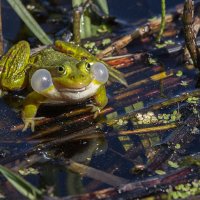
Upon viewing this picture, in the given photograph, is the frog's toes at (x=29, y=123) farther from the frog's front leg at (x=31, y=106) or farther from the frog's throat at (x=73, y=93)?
the frog's throat at (x=73, y=93)

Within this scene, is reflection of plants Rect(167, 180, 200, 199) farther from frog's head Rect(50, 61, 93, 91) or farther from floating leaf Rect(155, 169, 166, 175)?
frog's head Rect(50, 61, 93, 91)

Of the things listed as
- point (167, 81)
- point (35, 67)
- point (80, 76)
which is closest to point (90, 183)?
point (80, 76)

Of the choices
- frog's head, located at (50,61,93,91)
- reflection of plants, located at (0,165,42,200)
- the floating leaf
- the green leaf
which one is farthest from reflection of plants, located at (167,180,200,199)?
the green leaf

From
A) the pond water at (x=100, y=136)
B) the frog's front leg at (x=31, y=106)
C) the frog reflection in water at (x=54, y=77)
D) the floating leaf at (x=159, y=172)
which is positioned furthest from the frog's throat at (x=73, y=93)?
the floating leaf at (x=159, y=172)

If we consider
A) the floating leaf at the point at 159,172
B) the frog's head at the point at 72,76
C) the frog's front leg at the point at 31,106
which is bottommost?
the floating leaf at the point at 159,172

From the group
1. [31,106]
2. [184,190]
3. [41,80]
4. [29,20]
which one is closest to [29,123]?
[31,106]

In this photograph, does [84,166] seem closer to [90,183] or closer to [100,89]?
[90,183]
